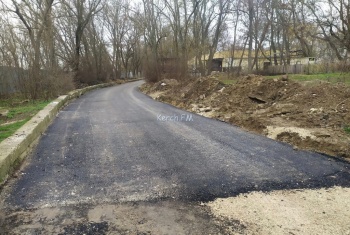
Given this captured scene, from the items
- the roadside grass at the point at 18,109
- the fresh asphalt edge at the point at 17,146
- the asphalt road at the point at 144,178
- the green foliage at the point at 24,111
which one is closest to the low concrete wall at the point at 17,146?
the fresh asphalt edge at the point at 17,146

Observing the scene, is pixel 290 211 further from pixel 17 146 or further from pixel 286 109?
pixel 286 109

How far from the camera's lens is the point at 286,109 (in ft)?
29.3

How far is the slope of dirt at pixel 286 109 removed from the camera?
622 cm

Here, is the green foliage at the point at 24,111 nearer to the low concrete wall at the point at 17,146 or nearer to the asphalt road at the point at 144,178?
the low concrete wall at the point at 17,146

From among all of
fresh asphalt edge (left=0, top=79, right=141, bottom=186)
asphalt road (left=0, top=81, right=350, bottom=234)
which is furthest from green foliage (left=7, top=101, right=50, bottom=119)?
asphalt road (left=0, top=81, right=350, bottom=234)

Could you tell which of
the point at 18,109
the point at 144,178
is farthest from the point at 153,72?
the point at 144,178

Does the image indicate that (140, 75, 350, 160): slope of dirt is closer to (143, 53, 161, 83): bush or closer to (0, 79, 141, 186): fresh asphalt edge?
(0, 79, 141, 186): fresh asphalt edge

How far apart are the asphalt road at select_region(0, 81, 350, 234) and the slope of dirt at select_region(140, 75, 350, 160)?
575mm

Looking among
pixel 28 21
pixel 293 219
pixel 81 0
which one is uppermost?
pixel 81 0

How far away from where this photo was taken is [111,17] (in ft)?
154

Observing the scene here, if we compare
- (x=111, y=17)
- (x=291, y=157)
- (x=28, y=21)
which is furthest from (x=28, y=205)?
(x=111, y=17)

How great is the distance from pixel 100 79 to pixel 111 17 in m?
15.3

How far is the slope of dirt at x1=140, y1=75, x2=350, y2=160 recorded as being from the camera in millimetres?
6223

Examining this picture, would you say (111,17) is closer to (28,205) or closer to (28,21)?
(28,21)
